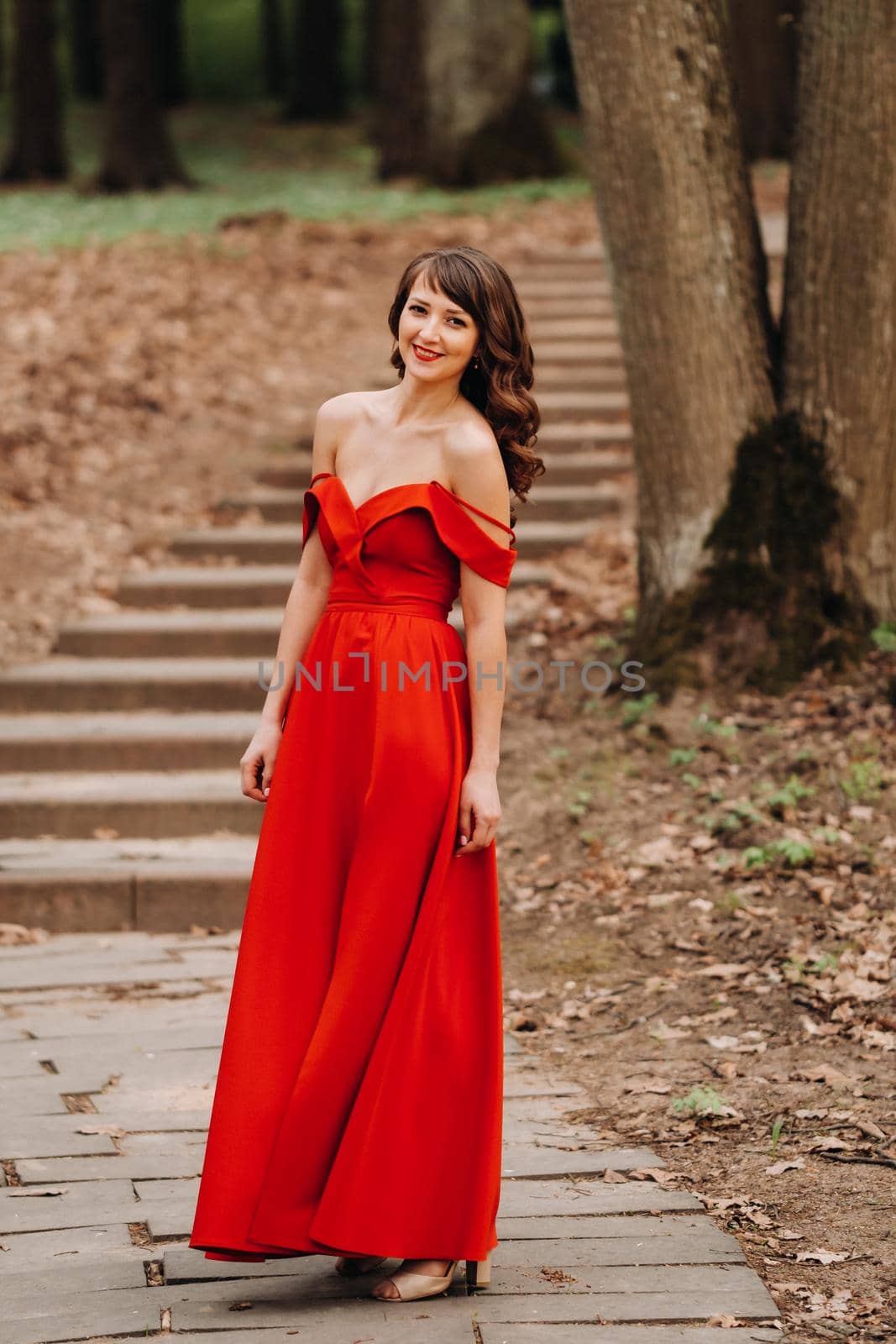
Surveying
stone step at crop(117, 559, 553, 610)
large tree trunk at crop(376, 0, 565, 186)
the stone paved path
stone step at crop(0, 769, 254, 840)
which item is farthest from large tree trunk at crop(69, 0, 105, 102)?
the stone paved path

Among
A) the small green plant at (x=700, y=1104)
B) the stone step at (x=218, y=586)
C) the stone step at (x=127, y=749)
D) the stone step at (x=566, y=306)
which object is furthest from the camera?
the stone step at (x=566, y=306)

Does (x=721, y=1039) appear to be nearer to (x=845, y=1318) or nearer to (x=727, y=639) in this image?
(x=845, y=1318)

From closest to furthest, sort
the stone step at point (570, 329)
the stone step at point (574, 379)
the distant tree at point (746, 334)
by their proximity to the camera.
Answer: the distant tree at point (746, 334) → the stone step at point (574, 379) → the stone step at point (570, 329)

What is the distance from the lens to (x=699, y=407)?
654 centimetres

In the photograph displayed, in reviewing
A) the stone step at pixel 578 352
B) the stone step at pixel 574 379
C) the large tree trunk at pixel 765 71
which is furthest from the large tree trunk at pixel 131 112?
the stone step at pixel 574 379

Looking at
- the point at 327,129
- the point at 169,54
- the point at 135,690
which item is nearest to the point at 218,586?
the point at 135,690

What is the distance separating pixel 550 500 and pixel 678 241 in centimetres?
293

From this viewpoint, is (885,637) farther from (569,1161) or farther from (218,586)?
(218,586)

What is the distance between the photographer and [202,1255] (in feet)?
11.5

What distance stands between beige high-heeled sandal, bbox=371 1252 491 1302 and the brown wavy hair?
61.2 inches

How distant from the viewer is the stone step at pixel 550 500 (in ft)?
30.2

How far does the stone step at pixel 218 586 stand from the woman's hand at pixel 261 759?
4884mm

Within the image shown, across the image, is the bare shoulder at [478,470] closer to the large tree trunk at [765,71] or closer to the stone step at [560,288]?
the stone step at [560,288]

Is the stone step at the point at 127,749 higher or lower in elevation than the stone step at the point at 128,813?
higher
